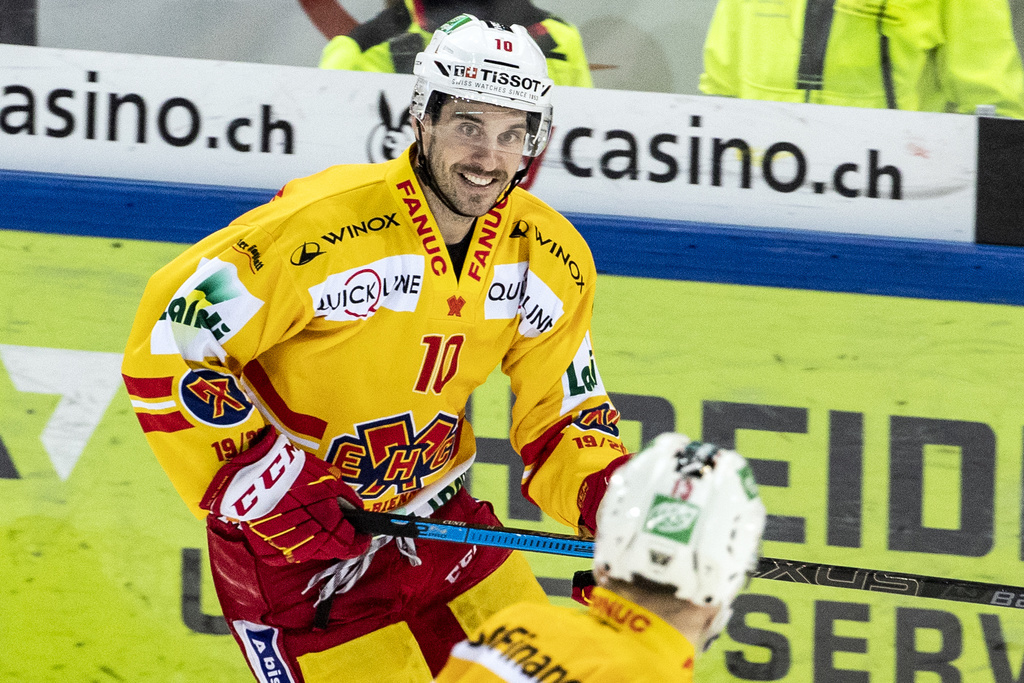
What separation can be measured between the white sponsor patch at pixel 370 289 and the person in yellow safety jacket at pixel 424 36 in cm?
125

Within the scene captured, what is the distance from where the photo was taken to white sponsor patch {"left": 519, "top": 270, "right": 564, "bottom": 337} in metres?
2.32

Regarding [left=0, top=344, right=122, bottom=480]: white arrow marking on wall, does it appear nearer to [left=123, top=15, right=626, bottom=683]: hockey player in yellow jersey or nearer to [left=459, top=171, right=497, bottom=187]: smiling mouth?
[left=123, top=15, right=626, bottom=683]: hockey player in yellow jersey

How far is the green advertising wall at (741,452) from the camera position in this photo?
3053 millimetres

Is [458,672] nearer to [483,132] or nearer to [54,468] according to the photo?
[483,132]

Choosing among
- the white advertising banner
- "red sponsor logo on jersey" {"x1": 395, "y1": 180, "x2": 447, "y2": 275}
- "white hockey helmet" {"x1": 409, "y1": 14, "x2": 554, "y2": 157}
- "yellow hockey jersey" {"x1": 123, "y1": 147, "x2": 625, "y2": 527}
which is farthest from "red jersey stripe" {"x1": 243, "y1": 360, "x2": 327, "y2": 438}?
the white advertising banner

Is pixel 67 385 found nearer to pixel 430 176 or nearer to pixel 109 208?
pixel 109 208

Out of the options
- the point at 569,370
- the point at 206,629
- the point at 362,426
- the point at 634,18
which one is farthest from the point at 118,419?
the point at 634,18

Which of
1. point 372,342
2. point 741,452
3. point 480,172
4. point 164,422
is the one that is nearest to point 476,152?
point 480,172

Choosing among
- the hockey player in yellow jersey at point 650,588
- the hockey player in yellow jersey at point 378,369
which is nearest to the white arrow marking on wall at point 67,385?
the hockey player in yellow jersey at point 378,369

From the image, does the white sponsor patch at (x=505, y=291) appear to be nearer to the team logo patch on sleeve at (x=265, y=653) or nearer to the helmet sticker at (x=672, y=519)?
the team logo patch on sleeve at (x=265, y=653)

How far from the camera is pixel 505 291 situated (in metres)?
2.31

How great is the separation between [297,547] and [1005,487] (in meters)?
2.02

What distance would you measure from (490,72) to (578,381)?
2.32 ft

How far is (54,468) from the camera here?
3082 mm
